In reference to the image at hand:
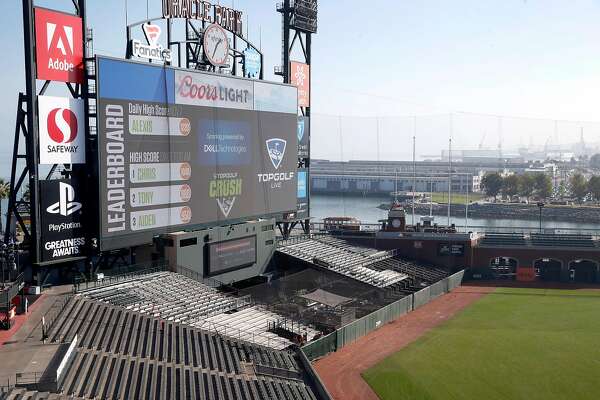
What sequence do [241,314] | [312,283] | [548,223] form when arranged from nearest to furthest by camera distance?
[241,314] → [312,283] → [548,223]

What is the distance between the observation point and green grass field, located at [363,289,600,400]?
27.4 metres

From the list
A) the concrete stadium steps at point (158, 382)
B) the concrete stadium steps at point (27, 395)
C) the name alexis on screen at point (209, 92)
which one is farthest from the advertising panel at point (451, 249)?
the concrete stadium steps at point (27, 395)

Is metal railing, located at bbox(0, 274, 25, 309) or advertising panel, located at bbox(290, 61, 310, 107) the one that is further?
advertising panel, located at bbox(290, 61, 310, 107)

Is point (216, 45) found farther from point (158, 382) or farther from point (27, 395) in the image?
point (27, 395)

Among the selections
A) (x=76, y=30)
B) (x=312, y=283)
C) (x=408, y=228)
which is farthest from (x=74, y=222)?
(x=408, y=228)

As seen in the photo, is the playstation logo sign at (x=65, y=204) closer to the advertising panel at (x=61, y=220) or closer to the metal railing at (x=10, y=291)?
the advertising panel at (x=61, y=220)

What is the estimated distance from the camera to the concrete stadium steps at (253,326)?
29797 millimetres

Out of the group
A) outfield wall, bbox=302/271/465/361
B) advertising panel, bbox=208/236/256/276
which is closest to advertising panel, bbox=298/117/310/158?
advertising panel, bbox=208/236/256/276

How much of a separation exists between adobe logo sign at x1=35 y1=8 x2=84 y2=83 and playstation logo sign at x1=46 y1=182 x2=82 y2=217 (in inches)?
194

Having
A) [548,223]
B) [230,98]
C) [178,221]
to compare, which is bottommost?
[548,223]

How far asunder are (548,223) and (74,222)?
9634 centimetres

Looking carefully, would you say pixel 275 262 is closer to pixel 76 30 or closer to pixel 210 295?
pixel 210 295

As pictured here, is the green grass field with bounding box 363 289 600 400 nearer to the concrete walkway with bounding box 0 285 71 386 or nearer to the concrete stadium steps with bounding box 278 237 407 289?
the concrete stadium steps with bounding box 278 237 407 289

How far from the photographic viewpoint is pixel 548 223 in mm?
109188
